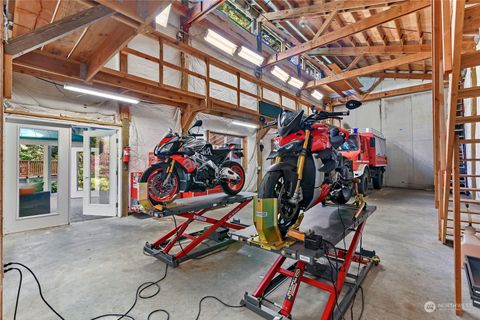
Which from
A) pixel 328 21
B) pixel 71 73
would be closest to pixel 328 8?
pixel 328 21

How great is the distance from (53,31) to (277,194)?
2.13 m

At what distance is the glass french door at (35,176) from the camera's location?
4094mm

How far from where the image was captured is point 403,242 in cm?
359

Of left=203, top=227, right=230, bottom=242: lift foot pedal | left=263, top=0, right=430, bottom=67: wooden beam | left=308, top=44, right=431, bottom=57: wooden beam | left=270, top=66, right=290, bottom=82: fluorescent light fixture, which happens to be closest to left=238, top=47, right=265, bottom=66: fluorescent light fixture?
left=263, top=0, right=430, bottom=67: wooden beam

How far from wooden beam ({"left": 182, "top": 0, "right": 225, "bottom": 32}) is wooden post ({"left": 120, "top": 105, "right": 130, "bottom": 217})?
9.44 feet

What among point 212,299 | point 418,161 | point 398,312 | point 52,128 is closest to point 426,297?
point 398,312

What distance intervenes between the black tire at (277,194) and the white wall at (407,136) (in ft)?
35.4

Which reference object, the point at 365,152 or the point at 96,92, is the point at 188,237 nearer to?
the point at 96,92

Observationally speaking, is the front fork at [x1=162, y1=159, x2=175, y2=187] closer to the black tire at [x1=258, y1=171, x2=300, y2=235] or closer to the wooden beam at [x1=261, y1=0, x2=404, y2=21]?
the black tire at [x1=258, y1=171, x2=300, y2=235]

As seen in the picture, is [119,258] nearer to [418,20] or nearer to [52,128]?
[52,128]

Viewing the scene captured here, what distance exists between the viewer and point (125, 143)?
17.7 feet

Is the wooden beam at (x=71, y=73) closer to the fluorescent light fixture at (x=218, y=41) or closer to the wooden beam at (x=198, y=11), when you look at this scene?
the fluorescent light fixture at (x=218, y=41)

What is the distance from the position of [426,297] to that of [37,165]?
6.71 m

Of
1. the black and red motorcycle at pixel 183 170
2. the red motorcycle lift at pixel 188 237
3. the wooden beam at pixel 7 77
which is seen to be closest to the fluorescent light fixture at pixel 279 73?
the black and red motorcycle at pixel 183 170
